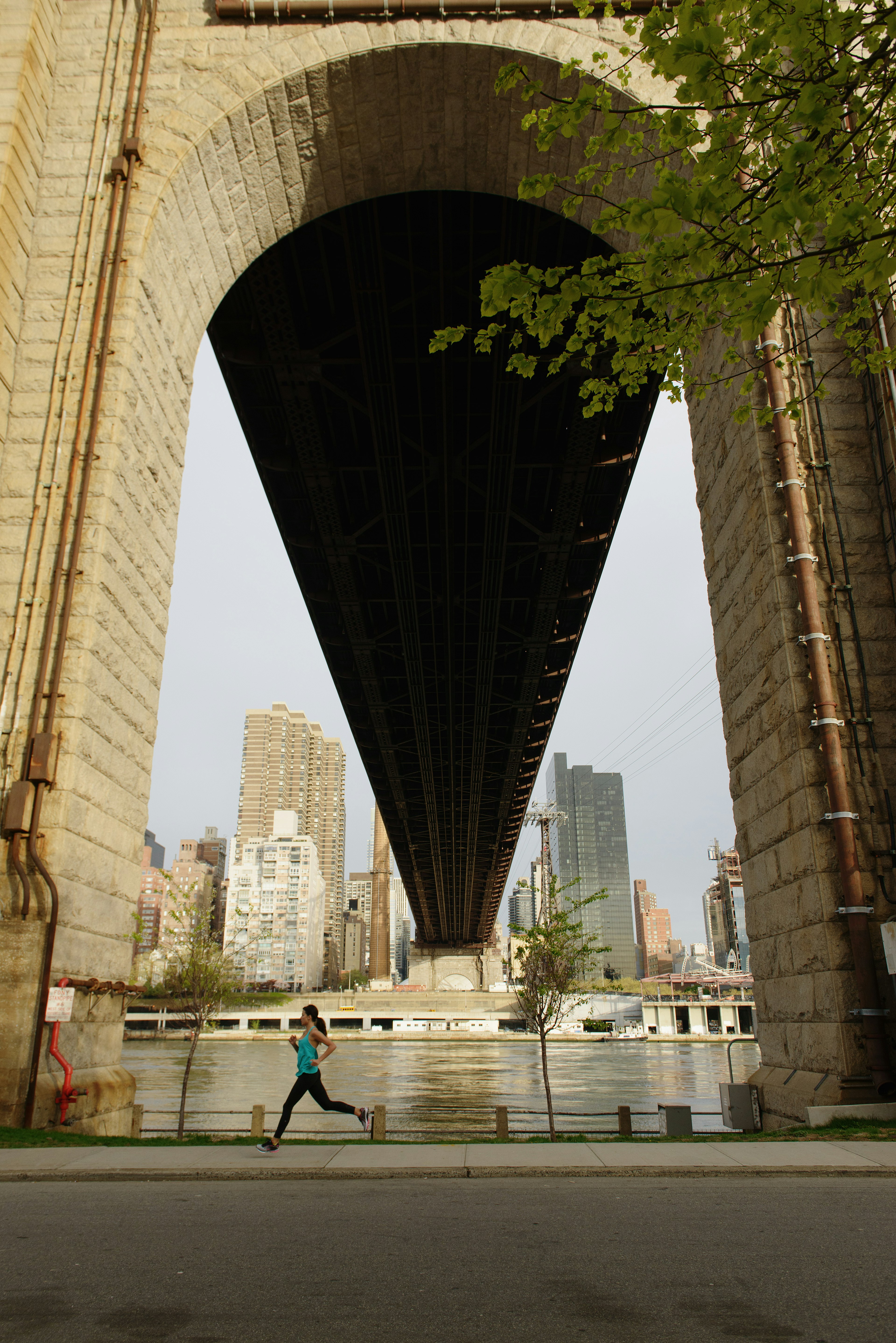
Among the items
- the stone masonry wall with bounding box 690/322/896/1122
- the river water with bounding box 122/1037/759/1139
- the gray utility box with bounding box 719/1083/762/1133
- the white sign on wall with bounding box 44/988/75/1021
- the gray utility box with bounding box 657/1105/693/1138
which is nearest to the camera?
the white sign on wall with bounding box 44/988/75/1021

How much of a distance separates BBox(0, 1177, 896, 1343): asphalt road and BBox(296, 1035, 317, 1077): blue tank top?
278cm

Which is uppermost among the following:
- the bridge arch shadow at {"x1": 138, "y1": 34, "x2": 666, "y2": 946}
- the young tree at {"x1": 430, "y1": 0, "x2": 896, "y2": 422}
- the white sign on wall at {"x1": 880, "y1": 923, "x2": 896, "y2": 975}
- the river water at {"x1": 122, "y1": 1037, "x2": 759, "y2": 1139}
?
the bridge arch shadow at {"x1": 138, "y1": 34, "x2": 666, "y2": 946}

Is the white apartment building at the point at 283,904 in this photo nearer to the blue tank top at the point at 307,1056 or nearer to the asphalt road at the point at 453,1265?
the blue tank top at the point at 307,1056

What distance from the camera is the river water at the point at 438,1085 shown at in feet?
75.3

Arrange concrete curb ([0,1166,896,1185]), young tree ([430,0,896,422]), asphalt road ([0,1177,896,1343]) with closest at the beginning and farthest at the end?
asphalt road ([0,1177,896,1343])
young tree ([430,0,896,422])
concrete curb ([0,1166,896,1185])

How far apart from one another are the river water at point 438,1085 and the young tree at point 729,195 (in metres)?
8.91

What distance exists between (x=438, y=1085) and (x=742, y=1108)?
29.3 m

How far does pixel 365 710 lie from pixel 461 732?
20.1 ft

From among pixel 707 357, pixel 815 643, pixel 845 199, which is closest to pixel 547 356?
pixel 707 357

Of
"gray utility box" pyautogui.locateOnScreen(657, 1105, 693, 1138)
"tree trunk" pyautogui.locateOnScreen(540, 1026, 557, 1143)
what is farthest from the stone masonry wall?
"tree trunk" pyautogui.locateOnScreen(540, 1026, 557, 1143)

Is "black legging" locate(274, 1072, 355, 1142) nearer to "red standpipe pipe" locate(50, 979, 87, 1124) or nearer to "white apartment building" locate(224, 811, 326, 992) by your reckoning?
"red standpipe pipe" locate(50, 979, 87, 1124)

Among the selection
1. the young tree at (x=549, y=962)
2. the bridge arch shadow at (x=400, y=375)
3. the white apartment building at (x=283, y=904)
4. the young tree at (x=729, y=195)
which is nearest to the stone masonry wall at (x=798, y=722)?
the young tree at (x=729, y=195)

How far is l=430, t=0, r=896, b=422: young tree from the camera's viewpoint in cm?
438

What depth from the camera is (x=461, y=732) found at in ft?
154
